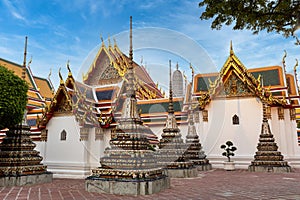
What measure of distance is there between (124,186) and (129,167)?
42 centimetres

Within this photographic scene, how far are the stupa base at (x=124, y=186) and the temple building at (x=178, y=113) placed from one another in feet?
16.9

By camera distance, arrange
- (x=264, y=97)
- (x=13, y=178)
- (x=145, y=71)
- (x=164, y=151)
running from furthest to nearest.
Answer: (x=145, y=71)
(x=264, y=97)
(x=164, y=151)
(x=13, y=178)

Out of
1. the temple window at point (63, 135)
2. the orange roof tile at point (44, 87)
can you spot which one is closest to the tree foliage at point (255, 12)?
the temple window at point (63, 135)

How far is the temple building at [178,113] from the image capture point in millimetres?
11758

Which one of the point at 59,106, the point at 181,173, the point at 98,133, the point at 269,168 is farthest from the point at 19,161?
the point at 269,168

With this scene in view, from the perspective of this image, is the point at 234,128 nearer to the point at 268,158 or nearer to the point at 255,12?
→ the point at 268,158

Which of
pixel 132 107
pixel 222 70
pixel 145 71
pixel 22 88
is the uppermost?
pixel 145 71

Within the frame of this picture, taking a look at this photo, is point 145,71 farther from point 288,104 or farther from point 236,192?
point 236,192

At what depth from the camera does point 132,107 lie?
6902 mm

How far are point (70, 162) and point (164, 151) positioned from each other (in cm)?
425

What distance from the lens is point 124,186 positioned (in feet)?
19.2

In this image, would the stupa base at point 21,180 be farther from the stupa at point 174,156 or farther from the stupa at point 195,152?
the stupa at point 195,152

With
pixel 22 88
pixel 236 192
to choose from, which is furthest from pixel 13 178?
pixel 236 192

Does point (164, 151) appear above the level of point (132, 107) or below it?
below
